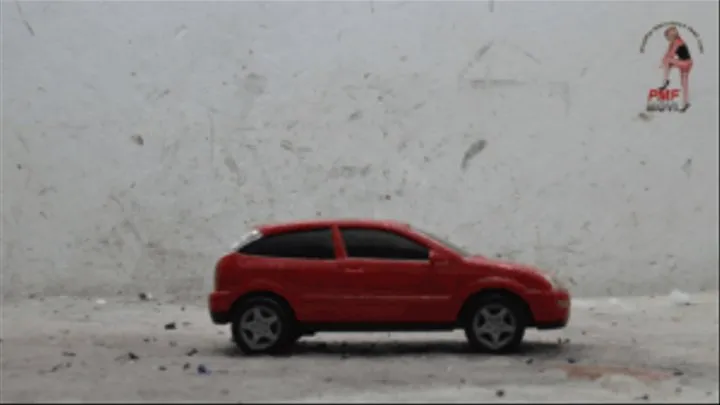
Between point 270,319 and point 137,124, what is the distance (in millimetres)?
4354

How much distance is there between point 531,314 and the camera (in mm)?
8070

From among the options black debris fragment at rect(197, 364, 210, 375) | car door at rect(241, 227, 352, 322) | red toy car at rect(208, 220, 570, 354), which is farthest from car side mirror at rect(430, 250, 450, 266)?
black debris fragment at rect(197, 364, 210, 375)

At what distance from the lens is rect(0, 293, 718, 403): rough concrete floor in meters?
6.76

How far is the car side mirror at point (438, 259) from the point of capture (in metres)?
8.16

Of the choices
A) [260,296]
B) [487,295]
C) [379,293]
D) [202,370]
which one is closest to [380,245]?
[379,293]

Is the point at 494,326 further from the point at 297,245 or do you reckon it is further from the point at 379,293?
the point at 297,245

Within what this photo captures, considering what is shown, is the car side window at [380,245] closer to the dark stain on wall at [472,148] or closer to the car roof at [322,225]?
the car roof at [322,225]

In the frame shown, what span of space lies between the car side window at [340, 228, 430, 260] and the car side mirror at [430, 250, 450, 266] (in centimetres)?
6

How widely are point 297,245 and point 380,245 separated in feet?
2.29

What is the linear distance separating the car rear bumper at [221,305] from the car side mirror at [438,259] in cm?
169

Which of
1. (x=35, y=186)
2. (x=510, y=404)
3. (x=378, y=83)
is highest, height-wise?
(x=378, y=83)

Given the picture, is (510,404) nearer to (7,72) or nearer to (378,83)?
(378,83)

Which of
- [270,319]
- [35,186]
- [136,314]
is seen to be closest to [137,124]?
[35,186]

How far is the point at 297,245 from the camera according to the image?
8.34 meters
